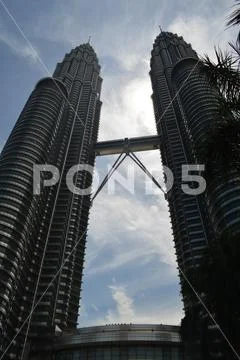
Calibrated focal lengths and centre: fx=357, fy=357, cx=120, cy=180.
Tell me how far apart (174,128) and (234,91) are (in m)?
114

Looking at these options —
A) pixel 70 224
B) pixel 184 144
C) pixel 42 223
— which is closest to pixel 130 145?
pixel 184 144

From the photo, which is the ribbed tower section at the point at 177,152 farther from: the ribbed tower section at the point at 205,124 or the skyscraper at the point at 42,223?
the skyscraper at the point at 42,223

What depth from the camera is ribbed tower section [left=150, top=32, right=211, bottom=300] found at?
290 ft

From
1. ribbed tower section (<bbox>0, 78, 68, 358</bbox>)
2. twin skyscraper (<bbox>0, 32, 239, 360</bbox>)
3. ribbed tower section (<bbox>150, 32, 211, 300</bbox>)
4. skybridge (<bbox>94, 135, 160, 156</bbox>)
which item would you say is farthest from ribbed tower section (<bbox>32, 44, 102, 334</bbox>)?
ribbed tower section (<bbox>150, 32, 211, 300</bbox>)

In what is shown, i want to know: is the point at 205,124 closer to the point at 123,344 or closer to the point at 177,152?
the point at 177,152

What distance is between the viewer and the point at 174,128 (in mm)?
122500

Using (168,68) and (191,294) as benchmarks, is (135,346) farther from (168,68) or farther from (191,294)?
(168,68)

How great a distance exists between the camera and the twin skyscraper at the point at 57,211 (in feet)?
247

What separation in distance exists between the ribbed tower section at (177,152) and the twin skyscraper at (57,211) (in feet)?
0.93

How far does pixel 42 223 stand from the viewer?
9925 cm

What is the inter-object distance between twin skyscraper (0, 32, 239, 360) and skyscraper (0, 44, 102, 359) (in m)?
0.25

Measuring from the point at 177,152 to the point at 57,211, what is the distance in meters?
41.3

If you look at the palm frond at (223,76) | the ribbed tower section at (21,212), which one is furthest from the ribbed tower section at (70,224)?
the palm frond at (223,76)

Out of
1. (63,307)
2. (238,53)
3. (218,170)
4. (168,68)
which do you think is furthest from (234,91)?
(168,68)
